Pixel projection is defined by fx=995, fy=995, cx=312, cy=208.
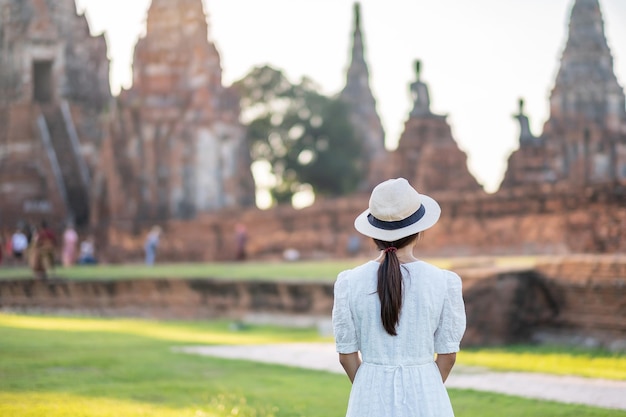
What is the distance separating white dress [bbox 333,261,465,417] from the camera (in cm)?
374

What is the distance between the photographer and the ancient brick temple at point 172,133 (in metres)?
35.6

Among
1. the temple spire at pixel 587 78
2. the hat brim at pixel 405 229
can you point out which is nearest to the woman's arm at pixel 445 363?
the hat brim at pixel 405 229

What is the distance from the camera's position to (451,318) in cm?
380

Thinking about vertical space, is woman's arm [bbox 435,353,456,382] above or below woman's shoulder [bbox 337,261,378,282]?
below

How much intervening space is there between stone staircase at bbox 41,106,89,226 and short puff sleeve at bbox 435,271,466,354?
35052mm

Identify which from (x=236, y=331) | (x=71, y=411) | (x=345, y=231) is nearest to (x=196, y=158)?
(x=345, y=231)

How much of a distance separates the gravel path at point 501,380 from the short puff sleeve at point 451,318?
2.94 meters

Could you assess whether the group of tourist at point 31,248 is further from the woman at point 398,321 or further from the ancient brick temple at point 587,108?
the ancient brick temple at point 587,108

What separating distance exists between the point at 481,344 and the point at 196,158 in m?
26.1

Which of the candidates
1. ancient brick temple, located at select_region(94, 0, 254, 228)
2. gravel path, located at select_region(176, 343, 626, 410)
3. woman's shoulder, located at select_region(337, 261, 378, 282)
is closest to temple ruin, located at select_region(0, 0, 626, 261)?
ancient brick temple, located at select_region(94, 0, 254, 228)

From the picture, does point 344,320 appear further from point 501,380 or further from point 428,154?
point 428,154

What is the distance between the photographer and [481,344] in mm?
10336

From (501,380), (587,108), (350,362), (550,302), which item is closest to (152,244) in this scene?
(550,302)

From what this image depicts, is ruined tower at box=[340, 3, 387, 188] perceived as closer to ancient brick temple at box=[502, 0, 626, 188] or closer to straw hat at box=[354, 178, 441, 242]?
ancient brick temple at box=[502, 0, 626, 188]
